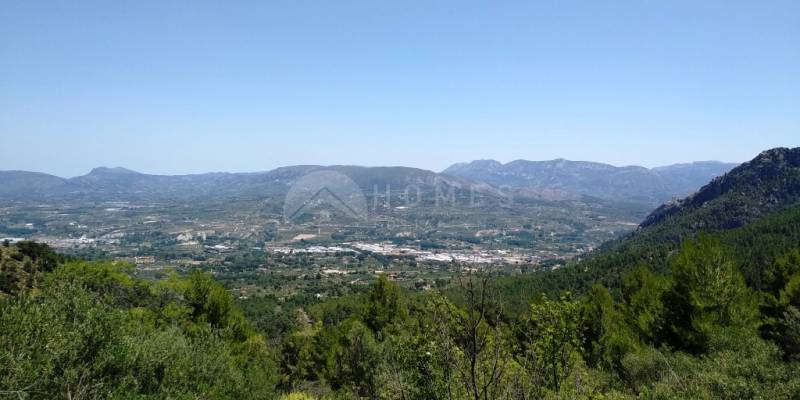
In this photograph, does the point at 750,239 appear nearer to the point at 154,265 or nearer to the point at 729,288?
the point at 729,288

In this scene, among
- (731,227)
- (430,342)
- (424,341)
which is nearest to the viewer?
(430,342)

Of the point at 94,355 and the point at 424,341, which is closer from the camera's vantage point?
the point at 94,355

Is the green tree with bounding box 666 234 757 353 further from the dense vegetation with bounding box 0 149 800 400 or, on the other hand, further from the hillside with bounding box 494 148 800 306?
the hillside with bounding box 494 148 800 306

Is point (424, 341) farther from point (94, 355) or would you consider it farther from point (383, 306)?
point (383, 306)

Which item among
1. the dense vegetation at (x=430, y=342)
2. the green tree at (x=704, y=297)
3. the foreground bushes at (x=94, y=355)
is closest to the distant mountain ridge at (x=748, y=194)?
the dense vegetation at (x=430, y=342)

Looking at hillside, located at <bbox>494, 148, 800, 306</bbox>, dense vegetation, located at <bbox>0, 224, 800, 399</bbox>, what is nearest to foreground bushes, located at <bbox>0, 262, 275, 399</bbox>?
dense vegetation, located at <bbox>0, 224, 800, 399</bbox>

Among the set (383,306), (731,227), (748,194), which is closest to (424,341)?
(383,306)

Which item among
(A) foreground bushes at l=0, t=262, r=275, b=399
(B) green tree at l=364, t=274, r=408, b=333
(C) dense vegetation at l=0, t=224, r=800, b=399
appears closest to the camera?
(C) dense vegetation at l=0, t=224, r=800, b=399

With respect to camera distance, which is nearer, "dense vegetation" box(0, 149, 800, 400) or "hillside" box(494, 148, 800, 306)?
"dense vegetation" box(0, 149, 800, 400)

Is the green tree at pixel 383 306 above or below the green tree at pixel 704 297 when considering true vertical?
below

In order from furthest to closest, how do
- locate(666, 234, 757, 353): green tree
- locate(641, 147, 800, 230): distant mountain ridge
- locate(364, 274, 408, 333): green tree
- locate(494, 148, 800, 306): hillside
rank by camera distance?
locate(641, 147, 800, 230): distant mountain ridge
locate(494, 148, 800, 306): hillside
locate(364, 274, 408, 333): green tree
locate(666, 234, 757, 353): green tree

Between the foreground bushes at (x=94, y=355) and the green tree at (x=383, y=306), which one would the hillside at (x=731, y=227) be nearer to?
the green tree at (x=383, y=306)

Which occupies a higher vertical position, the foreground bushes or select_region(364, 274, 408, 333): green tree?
the foreground bushes
